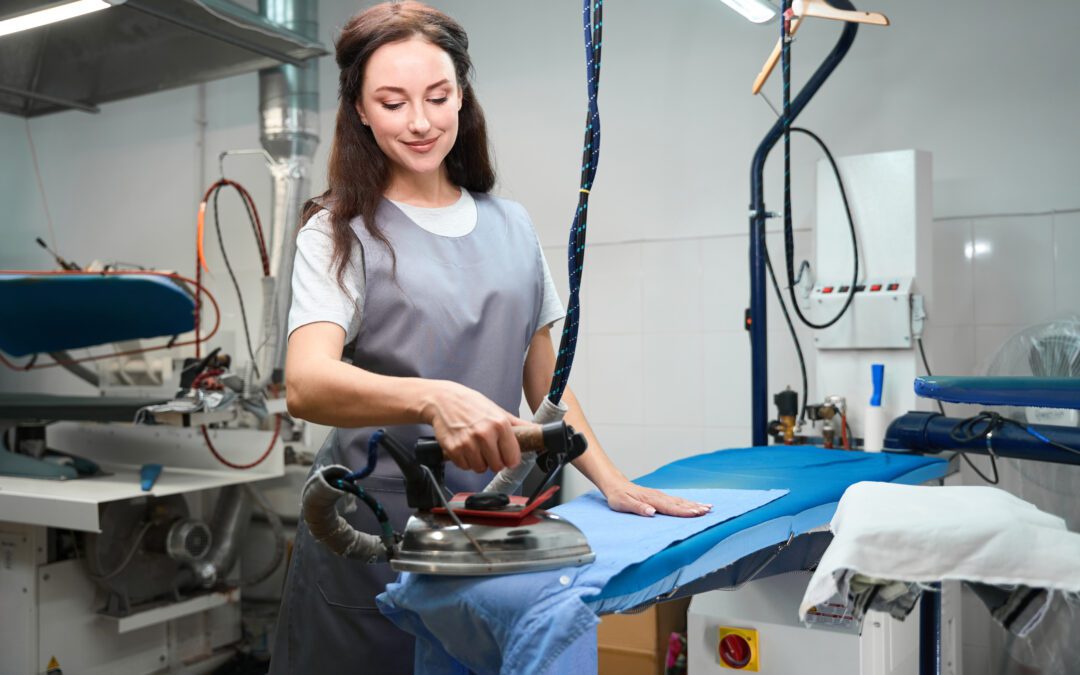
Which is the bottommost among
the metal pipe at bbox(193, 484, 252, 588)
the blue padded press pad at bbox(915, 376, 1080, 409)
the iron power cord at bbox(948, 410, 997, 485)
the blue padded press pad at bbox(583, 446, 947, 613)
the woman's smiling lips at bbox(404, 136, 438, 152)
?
the metal pipe at bbox(193, 484, 252, 588)

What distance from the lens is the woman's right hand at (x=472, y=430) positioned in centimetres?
90

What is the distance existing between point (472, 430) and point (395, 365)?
1.12ft

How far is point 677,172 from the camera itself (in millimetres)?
3322

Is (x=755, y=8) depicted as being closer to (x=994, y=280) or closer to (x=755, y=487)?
(x=994, y=280)

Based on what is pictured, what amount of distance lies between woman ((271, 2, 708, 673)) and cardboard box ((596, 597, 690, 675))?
149 centimetres

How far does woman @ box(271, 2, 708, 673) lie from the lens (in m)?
1.21

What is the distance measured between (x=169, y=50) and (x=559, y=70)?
1459 millimetres

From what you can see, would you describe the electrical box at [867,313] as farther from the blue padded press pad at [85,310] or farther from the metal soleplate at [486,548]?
the blue padded press pad at [85,310]

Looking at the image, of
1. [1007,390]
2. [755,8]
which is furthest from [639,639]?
[755,8]

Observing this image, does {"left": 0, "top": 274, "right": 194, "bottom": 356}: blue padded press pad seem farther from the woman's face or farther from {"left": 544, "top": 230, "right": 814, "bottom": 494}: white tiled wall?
the woman's face

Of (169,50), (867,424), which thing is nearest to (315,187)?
(169,50)

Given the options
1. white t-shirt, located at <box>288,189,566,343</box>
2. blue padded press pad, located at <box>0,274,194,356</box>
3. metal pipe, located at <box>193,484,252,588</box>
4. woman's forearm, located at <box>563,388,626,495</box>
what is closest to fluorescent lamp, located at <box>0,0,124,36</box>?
blue padded press pad, located at <box>0,274,194,356</box>

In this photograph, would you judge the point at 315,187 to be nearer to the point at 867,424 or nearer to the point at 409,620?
the point at 867,424

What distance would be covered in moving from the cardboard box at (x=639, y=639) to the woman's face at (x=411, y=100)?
5.95 ft
